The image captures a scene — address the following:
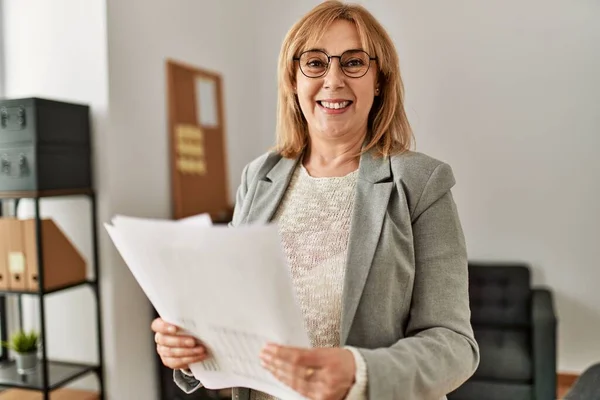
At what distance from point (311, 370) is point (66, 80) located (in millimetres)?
2328

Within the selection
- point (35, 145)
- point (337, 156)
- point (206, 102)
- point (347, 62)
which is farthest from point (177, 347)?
point (206, 102)

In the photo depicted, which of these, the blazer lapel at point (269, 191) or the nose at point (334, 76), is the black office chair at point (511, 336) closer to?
the blazer lapel at point (269, 191)

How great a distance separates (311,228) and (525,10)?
2954 millimetres

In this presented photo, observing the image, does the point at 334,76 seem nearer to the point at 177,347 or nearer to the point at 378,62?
the point at 378,62

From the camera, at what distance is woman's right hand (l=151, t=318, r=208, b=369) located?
919 millimetres

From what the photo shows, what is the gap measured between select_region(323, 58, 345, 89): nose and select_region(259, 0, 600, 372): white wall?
2.63m

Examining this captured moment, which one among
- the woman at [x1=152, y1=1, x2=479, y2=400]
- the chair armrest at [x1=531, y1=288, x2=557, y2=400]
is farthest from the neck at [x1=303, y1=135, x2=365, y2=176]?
the chair armrest at [x1=531, y1=288, x2=557, y2=400]

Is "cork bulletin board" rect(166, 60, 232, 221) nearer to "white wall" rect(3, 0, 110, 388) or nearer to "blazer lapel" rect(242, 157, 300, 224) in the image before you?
"white wall" rect(3, 0, 110, 388)

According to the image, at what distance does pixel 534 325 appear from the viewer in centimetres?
288

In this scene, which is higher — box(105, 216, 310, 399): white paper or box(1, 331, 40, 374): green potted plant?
box(105, 216, 310, 399): white paper

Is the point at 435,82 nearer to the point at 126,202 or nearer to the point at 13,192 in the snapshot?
the point at 126,202

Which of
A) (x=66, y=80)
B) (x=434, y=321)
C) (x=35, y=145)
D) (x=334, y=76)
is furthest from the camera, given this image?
(x=66, y=80)

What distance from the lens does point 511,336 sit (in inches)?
123

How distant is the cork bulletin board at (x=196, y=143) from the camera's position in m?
3.06
